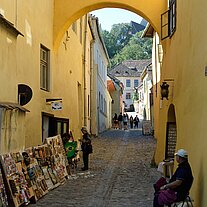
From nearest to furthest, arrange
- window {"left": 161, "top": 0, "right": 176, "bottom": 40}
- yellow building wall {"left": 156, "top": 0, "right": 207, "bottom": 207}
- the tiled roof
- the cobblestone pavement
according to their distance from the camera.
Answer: yellow building wall {"left": 156, "top": 0, "right": 207, "bottom": 207} → the cobblestone pavement → window {"left": 161, "top": 0, "right": 176, "bottom": 40} → the tiled roof

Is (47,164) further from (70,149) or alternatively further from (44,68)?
(44,68)

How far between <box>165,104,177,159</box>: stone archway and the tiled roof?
8275 cm

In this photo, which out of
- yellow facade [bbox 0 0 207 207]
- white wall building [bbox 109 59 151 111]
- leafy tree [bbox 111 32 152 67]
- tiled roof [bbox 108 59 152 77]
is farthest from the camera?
leafy tree [bbox 111 32 152 67]

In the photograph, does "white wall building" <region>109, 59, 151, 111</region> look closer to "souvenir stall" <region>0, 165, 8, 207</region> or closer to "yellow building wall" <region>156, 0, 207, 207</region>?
"yellow building wall" <region>156, 0, 207, 207</region>

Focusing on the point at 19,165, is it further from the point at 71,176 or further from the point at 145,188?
the point at 71,176

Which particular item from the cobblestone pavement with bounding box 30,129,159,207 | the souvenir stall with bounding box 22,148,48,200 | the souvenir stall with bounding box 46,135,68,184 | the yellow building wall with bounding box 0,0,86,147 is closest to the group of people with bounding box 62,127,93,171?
the cobblestone pavement with bounding box 30,129,159,207

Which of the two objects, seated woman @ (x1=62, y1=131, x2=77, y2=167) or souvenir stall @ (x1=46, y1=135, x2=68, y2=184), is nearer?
souvenir stall @ (x1=46, y1=135, x2=68, y2=184)

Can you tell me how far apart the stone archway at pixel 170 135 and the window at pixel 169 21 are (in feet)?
8.31

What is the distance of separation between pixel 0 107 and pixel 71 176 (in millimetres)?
6106

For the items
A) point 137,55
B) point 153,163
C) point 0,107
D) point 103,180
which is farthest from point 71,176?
point 137,55

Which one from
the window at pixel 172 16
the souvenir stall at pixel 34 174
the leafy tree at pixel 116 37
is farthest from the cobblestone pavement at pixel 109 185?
the leafy tree at pixel 116 37

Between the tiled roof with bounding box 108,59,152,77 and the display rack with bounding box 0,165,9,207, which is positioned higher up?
the tiled roof with bounding box 108,59,152,77

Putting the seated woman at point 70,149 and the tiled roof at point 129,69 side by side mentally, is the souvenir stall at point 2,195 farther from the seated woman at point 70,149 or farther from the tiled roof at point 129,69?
the tiled roof at point 129,69

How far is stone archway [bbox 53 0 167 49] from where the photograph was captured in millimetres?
17391
